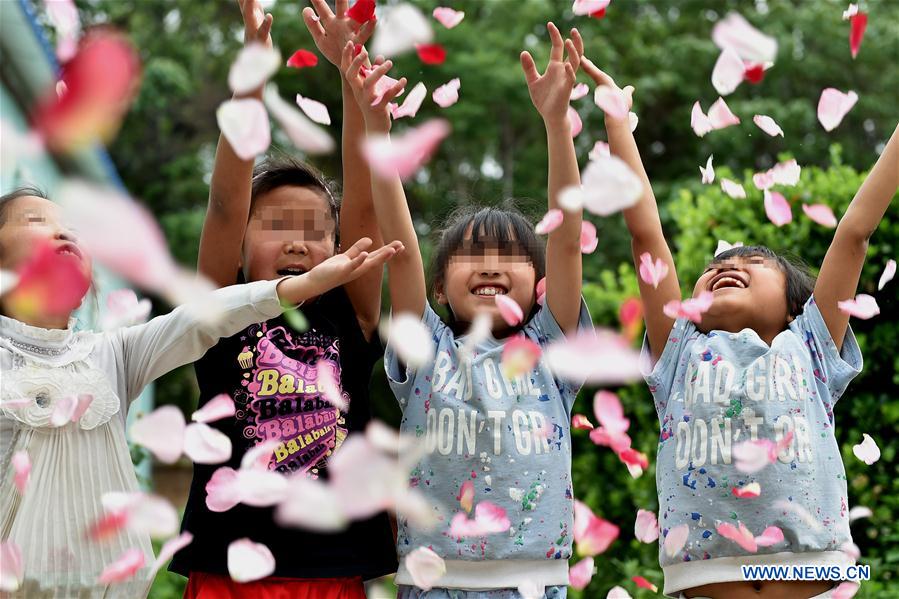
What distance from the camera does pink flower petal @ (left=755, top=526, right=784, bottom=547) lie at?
203 cm

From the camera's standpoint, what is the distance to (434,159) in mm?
12578

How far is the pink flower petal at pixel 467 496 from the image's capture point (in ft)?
6.75

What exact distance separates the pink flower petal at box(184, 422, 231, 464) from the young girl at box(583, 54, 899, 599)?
3.13 feet

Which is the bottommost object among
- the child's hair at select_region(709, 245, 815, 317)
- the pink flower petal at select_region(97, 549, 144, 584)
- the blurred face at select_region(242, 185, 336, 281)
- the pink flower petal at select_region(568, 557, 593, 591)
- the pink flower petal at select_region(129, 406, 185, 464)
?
the pink flower petal at select_region(568, 557, 593, 591)

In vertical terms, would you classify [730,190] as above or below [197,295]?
below

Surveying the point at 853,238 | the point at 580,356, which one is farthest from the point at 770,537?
the point at 853,238

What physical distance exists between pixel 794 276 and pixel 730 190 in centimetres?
80

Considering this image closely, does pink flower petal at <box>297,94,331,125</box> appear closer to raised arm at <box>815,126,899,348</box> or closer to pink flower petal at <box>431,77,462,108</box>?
pink flower petal at <box>431,77,462,108</box>

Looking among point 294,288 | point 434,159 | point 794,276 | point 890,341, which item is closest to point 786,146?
point 434,159

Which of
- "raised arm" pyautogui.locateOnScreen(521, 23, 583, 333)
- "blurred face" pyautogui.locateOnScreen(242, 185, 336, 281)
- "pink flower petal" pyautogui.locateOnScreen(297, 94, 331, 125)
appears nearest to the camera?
"raised arm" pyautogui.locateOnScreen(521, 23, 583, 333)

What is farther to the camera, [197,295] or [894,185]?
[894,185]

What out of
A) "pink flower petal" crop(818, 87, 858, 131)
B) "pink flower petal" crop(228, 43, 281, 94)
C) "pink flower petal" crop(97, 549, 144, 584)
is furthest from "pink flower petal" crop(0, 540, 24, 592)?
"pink flower petal" crop(818, 87, 858, 131)

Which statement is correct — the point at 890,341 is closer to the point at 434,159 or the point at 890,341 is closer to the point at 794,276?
the point at 794,276

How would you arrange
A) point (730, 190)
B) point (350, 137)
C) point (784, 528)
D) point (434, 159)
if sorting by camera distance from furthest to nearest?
point (434, 159), point (730, 190), point (350, 137), point (784, 528)
